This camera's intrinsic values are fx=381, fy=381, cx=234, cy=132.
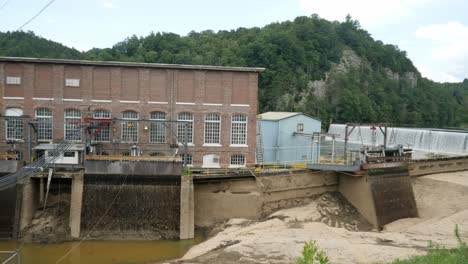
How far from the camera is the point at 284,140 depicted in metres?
33.7

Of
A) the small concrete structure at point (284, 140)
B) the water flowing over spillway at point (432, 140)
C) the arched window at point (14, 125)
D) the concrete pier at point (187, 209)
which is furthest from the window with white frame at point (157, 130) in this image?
the water flowing over spillway at point (432, 140)

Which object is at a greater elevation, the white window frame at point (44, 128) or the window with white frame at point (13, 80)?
the window with white frame at point (13, 80)

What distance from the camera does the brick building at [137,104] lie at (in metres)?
28.1

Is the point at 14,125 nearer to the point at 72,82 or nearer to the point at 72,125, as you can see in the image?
the point at 72,125

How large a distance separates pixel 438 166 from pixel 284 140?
1352cm

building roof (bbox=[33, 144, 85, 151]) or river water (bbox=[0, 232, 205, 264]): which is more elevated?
building roof (bbox=[33, 144, 85, 151])

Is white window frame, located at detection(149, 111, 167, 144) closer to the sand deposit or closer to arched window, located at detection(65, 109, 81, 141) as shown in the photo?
arched window, located at detection(65, 109, 81, 141)

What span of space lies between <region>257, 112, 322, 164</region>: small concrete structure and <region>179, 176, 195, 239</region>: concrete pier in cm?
1069

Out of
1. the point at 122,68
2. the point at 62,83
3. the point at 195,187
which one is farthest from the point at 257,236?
the point at 62,83

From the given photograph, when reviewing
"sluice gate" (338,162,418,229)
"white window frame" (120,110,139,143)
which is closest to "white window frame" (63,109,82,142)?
"white window frame" (120,110,139,143)

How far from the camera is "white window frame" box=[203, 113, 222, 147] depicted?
96.5 ft

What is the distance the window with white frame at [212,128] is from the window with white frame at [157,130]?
10.8ft

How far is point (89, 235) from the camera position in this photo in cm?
2302

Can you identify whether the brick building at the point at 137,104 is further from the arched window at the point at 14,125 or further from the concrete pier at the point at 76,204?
the concrete pier at the point at 76,204
